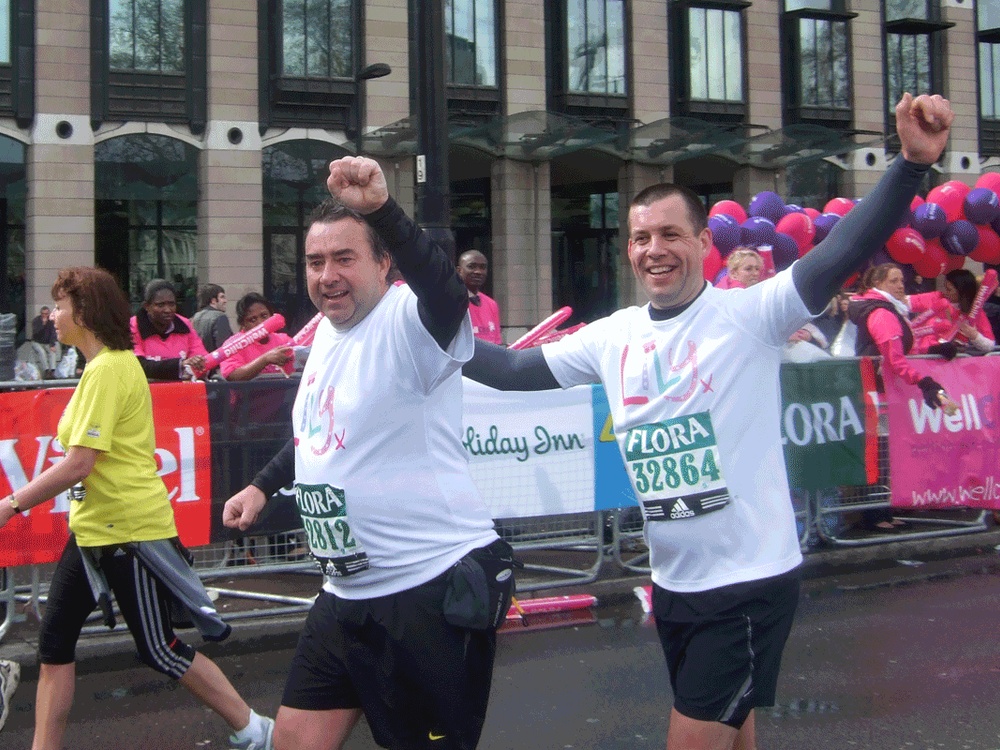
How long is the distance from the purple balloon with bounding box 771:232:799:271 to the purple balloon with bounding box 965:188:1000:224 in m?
2.09

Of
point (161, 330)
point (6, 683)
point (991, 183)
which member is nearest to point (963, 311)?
point (991, 183)

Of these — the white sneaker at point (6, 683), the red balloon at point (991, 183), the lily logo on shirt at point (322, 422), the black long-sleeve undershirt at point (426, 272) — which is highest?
the red balloon at point (991, 183)

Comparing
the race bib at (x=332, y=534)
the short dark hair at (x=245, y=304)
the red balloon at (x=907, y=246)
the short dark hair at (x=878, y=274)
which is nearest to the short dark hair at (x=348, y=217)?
the race bib at (x=332, y=534)

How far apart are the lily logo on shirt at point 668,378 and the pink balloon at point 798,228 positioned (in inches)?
366

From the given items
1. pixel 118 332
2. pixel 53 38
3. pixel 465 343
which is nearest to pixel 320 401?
pixel 465 343

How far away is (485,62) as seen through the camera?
78.5 ft

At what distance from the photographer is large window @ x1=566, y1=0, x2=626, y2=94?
2472cm

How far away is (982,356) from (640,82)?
666 inches

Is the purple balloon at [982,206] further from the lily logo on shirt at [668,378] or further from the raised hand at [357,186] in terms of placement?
the raised hand at [357,186]

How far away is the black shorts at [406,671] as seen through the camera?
3.17 m

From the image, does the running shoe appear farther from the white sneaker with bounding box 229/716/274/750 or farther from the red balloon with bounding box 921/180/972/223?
the red balloon with bounding box 921/180/972/223

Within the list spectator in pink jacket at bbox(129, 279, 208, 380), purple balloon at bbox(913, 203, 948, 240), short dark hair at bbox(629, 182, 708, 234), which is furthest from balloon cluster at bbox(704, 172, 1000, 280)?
short dark hair at bbox(629, 182, 708, 234)

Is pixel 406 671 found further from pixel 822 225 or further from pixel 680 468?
pixel 822 225

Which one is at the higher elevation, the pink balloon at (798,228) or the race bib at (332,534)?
the pink balloon at (798,228)
